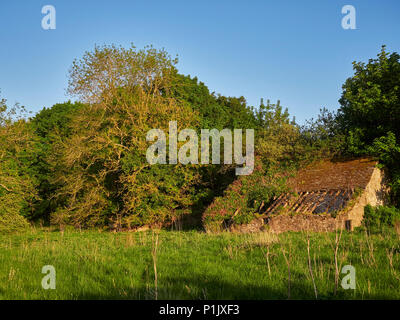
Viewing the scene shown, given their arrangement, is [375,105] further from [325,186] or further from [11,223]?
[11,223]

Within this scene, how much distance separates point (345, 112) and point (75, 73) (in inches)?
751

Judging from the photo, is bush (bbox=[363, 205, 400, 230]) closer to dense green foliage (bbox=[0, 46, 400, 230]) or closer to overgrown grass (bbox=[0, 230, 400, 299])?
dense green foliage (bbox=[0, 46, 400, 230])

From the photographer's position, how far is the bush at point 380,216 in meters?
14.8

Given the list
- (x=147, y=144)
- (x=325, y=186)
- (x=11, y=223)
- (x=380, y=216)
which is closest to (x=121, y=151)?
(x=147, y=144)

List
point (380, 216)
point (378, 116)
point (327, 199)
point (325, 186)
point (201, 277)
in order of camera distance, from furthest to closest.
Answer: point (378, 116) → point (325, 186) → point (327, 199) → point (380, 216) → point (201, 277)

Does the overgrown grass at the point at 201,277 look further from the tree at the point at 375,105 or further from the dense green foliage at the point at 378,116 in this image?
the tree at the point at 375,105

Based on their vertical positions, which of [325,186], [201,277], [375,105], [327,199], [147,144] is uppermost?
[375,105]

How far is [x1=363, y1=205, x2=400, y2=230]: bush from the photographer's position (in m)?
14.8

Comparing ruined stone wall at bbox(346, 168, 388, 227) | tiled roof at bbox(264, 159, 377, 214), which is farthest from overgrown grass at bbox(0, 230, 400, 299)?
tiled roof at bbox(264, 159, 377, 214)

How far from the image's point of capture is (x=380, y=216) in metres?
15.2

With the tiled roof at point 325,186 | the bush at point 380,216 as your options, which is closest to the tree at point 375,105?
the tiled roof at point 325,186

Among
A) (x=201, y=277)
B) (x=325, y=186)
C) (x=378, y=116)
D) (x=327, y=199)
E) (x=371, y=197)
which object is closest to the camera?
(x=201, y=277)

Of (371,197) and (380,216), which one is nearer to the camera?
(380,216)

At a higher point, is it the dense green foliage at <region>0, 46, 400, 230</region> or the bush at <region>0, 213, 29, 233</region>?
the dense green foliage at <region>0, 46, 400, 230</region>
